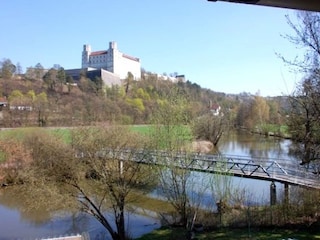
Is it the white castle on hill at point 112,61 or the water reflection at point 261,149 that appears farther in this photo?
the white castle on hill at point 112,61

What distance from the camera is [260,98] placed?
224 ft

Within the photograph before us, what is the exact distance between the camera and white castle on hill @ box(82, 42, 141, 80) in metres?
122

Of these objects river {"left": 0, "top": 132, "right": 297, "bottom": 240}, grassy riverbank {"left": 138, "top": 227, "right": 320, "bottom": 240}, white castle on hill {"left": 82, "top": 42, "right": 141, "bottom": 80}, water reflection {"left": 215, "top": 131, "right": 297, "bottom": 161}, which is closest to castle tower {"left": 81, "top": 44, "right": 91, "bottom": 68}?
white castle on hill {"left": 82, "top": 42, "right": 141, "bottom": 80}

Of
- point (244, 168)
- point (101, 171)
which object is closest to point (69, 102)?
point (244, 168)

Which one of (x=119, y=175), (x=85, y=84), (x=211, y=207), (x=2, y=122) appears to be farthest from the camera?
(x=85, y=84)

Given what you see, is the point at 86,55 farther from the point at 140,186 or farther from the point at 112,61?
the point at 140,186

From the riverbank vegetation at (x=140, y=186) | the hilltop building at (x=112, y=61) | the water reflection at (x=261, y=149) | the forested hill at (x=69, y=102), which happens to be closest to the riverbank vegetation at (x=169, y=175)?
the riverbank vegetation at (x=140, y=186)

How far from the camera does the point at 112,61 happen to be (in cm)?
12156

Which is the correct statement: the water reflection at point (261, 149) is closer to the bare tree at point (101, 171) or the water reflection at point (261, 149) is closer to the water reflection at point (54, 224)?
the water reflection at point (54, 224)

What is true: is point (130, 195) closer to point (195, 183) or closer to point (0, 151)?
point (195, 183)

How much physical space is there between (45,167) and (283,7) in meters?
12.9

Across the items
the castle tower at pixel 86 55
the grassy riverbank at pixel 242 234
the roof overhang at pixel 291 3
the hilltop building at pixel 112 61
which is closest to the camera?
the roof overhang at pixel 291 3

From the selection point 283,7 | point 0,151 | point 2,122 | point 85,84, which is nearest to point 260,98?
point 85,84

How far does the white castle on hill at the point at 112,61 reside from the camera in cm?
12181
